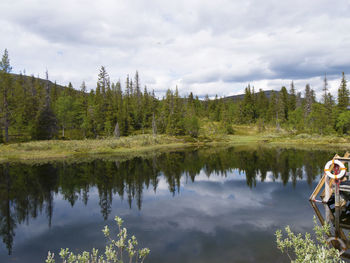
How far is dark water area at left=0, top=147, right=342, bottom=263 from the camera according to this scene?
1045cm

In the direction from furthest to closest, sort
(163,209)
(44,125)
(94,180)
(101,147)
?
(44,125), (101,147), (94,180), (163,209)

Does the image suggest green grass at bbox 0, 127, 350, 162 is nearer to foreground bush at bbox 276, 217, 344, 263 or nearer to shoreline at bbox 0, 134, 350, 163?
shoreline at bbox 0, 134, 350, 163

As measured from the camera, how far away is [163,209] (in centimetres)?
1595

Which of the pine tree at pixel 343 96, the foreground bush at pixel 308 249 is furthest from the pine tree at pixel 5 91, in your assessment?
the pine tree at pixel 343 96

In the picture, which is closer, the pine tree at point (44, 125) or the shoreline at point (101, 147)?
the shoreline at point (101, 147)

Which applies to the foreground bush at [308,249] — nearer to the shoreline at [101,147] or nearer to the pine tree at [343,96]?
the shoreline at [101,147]

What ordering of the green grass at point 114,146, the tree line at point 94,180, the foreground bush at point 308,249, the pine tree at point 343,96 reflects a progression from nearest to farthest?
the foreground bush at point 308,249 < the tree line at point 94,180 < the green grass at point 114,146 < the pine tree at point 343,96

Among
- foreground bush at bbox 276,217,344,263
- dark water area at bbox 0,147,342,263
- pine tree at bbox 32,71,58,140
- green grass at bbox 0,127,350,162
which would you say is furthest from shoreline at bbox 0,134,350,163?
foreground bush at bbox 276,217,344,263

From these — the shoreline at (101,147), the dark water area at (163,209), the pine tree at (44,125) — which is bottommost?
the dark water area at (163,209)

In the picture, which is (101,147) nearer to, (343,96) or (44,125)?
(44,125)

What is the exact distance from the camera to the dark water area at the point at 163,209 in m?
10.4

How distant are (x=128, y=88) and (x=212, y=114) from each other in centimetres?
4052

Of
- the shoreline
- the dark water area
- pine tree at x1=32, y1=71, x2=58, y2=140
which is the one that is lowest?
the dark water area

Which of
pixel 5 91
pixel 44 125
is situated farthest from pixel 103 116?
pixel 5 91
